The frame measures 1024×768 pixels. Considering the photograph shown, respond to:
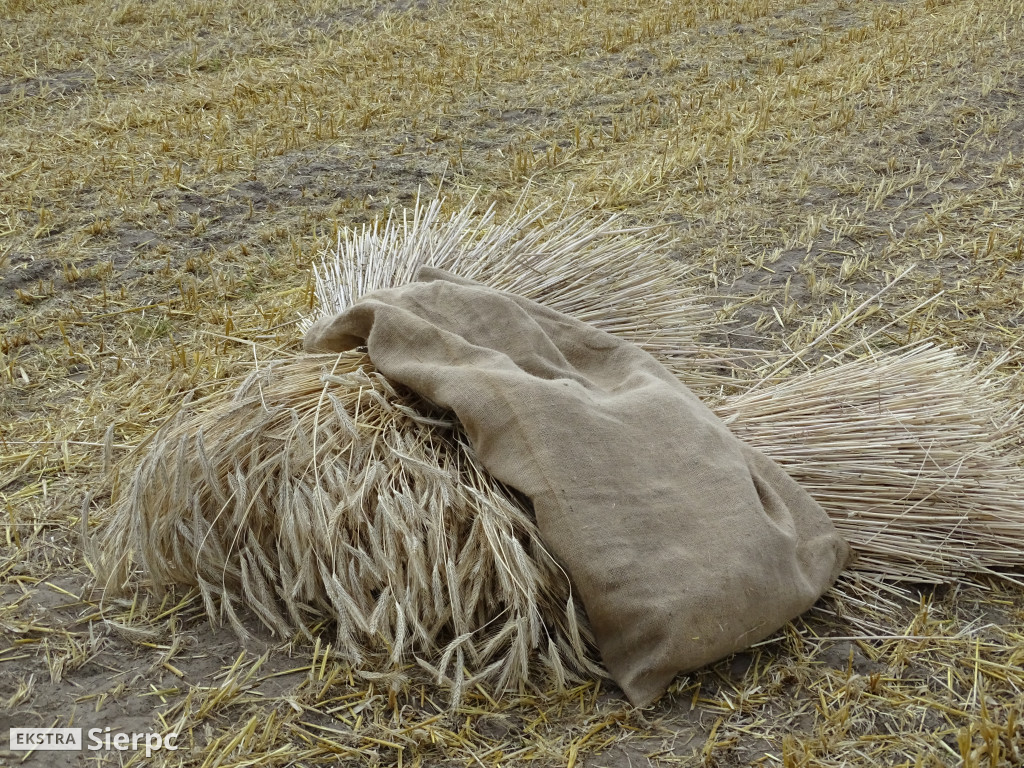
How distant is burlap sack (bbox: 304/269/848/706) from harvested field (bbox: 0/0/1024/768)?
12 centimetres

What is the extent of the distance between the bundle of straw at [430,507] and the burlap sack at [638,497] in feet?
0.25

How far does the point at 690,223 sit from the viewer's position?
13.2 feet

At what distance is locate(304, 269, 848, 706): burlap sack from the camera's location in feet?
5.87

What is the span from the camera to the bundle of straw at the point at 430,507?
6.07ft

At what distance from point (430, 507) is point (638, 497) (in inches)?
15.8

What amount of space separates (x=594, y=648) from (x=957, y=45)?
19.7 ft

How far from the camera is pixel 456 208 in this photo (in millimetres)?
4258

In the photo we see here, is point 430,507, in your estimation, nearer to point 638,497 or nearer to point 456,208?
point 638,497

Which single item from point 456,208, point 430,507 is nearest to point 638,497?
point 430,507

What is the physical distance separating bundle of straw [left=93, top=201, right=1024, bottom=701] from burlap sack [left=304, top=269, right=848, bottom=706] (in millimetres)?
77

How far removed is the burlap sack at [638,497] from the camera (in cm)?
179

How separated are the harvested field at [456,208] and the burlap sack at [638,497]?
0.12 metres

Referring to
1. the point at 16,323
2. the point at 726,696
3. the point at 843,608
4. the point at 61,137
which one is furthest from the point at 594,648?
the point at 61,137

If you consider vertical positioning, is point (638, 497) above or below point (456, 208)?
above
